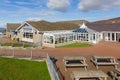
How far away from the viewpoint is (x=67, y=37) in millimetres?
36594

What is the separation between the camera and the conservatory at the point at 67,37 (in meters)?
33.2

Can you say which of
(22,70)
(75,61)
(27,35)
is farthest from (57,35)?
(22,70)

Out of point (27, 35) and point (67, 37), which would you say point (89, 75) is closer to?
point (67, 37)

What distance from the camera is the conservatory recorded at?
33188 mm

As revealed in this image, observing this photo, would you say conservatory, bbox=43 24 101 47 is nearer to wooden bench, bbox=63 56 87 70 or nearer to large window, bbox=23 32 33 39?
large window, bbox=23 32 33 39

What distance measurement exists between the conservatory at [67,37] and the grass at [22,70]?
43.9 feet

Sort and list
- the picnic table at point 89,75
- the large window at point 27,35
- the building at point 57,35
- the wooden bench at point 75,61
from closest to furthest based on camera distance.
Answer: the picnic table at point 89,75, the wooden bench at point 75,61, the building at point 57,35, the large window at point 27,35

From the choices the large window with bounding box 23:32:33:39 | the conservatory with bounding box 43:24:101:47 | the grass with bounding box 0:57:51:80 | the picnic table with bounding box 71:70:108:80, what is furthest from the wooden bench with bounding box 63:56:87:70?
the large window with bounding box 23:32:33:39

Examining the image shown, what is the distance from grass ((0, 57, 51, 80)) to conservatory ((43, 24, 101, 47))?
1339 centimetres

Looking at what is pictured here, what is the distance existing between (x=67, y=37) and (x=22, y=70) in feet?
66.8

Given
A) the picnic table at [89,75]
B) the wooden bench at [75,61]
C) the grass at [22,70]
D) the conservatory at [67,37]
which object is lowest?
the grass at [22,70]

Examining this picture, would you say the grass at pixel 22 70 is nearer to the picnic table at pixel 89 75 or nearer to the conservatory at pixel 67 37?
the picnic table at pixel 89 75

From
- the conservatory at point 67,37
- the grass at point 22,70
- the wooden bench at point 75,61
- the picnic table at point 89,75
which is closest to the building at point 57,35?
the conservatory at point 67,37

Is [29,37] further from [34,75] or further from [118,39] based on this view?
[34,75]
